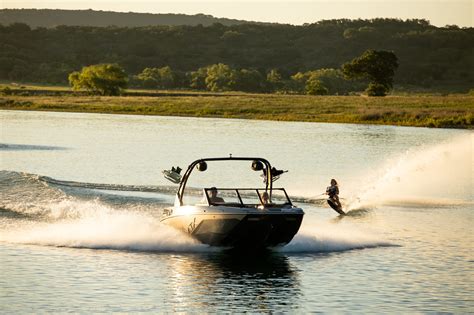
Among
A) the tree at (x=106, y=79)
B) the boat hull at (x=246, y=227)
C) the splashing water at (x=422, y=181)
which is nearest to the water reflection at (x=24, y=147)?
the splashing water at (x=422, y=181)

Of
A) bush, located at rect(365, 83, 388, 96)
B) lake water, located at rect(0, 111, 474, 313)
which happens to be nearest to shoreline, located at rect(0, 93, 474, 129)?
bush, located at rect(365, 83, 388, 96)

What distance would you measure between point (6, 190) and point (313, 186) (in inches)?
556

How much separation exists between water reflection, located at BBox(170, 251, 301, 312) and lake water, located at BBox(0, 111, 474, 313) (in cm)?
5

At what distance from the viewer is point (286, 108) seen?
12862 cm

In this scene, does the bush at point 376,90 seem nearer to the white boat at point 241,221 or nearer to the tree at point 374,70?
the tree at point 374,70

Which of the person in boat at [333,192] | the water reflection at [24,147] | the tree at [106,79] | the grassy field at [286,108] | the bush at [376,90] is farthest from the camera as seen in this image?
the tree at [106,79]

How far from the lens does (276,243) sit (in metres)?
29.8

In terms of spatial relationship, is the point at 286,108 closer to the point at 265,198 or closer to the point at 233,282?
the point at 265,198

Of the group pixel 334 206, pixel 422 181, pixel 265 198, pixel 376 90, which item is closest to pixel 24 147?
pixel 422 181

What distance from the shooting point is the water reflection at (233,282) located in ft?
80.0

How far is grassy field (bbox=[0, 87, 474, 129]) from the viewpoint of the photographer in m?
113

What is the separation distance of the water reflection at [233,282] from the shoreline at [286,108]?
79134 millimetres

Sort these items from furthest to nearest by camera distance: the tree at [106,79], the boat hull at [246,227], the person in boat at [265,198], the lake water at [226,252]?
the tree at [106,79], the person in boat at [265,198], the boat hull at [246,227], the lake water at [226,252]

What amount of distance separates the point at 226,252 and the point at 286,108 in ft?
324
